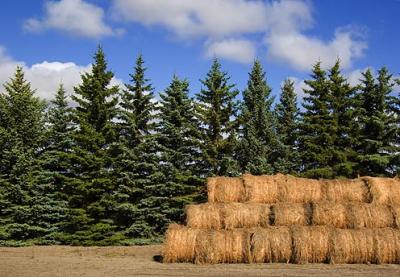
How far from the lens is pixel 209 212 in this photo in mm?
16688

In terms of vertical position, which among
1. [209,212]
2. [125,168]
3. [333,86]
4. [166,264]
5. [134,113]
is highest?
[333,86]

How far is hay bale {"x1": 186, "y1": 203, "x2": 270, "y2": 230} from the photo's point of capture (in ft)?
54.2

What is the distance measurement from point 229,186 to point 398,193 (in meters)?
5.75

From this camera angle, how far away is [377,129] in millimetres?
30094

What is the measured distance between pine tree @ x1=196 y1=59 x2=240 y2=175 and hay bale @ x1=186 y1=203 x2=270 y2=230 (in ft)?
39.2

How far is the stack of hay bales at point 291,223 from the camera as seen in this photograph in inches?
614

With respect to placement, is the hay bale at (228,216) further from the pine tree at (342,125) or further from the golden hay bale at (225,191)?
the pine tree at (342,125)

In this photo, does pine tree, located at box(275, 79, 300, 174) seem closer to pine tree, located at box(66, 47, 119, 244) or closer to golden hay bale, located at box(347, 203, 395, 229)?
pine tree, located at box(66, 47, 119, 244)

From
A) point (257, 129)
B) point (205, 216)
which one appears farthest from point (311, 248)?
point (257, 129)

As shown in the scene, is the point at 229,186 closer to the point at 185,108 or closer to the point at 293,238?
the point at 293,238

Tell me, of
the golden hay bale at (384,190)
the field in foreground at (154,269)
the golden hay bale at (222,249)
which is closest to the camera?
the field in foreground at (154,269)

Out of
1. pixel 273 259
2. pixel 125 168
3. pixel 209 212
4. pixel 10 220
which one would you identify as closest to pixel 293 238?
pixel 273 259

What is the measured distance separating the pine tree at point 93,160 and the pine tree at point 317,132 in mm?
11297

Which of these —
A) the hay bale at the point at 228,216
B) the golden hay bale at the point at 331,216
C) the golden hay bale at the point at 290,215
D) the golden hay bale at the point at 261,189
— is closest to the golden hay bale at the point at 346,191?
the golden hay bale at the point at 331,216
